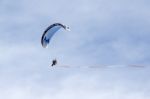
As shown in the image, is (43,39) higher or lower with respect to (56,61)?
higher

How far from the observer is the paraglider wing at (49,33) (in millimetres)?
47812

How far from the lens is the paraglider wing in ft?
157

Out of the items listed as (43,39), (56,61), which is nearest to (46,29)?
(43,39)

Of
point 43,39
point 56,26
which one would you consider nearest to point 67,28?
point 56,26

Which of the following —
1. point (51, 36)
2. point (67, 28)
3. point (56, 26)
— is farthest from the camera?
point (51, 36)

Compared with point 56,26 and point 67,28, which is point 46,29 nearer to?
point 56,26

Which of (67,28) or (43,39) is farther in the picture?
(43,39)

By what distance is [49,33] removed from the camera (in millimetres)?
50281

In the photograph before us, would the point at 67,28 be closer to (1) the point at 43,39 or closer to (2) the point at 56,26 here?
(2) the point at 56,26

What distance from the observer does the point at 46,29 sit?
161 feet

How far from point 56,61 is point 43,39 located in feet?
18.5

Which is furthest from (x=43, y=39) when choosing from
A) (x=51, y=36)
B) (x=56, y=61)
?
(x=56, y=61)

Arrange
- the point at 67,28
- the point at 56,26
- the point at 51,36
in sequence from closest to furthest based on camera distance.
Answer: the point at 67,28 → the point at 56,26 → the point at 51,36

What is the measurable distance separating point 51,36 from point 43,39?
4.97 ft
